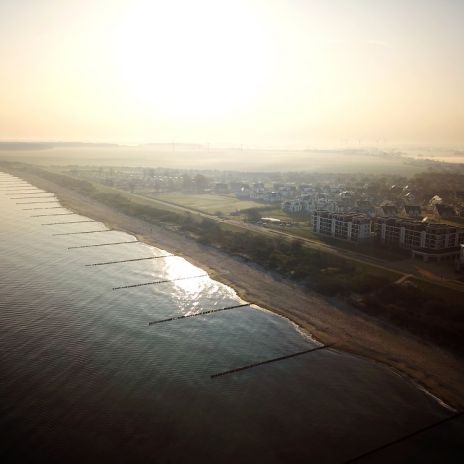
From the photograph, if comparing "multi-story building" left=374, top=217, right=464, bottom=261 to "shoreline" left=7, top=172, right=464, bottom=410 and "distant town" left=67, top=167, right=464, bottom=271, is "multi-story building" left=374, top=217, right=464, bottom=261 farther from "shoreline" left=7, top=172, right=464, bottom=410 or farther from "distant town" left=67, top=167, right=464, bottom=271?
"shoreline" left=7, top=172, right=464, bottom=410

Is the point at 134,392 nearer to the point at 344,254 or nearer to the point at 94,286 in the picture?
the point at 94,286

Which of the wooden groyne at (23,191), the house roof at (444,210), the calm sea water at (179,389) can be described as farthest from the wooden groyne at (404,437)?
the wooden groyne at (23,191)

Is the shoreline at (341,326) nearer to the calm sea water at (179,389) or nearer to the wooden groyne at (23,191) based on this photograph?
the calm sea water at (179,389)

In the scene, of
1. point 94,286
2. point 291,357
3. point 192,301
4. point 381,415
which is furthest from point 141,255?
point 381,415

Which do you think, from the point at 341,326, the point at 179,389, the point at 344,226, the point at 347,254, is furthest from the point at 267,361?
the point at 344,226

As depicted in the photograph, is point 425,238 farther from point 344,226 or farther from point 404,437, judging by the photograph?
point 404,437

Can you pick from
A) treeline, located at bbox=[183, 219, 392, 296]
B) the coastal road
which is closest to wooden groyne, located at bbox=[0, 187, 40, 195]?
the coastal road
